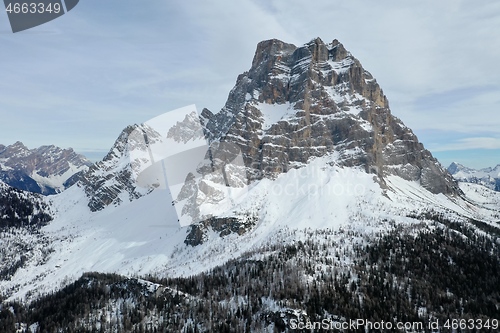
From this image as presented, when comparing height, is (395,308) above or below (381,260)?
below

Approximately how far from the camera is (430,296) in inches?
6348

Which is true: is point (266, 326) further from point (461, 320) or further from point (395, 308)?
point (461, 320)

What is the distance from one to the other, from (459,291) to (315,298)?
67.8m

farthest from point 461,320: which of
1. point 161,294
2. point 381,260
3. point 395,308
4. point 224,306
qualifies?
point 161,294

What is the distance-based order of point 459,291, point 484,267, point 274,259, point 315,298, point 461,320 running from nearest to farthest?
point 461,320
point 315,298
point 459,291
point 484,267
point 274,259

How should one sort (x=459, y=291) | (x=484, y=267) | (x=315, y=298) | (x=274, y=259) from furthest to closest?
(x=274, y=259)
(x=484, y=267)
(x=459, y=291)
(x=315, y=298)

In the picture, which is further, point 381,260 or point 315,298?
point 381,260

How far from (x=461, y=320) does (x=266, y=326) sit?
249 feet

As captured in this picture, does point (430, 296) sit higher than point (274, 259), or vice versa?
point (274, 259)

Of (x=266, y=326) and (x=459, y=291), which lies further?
(x=459, y=291)

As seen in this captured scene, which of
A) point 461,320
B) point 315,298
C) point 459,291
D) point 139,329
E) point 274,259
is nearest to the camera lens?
point 139,329

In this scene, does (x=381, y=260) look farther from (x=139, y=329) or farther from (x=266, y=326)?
(x=139, y=329)

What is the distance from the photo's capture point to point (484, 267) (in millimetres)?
183750

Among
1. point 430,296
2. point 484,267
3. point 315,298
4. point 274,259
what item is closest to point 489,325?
point 430,296
